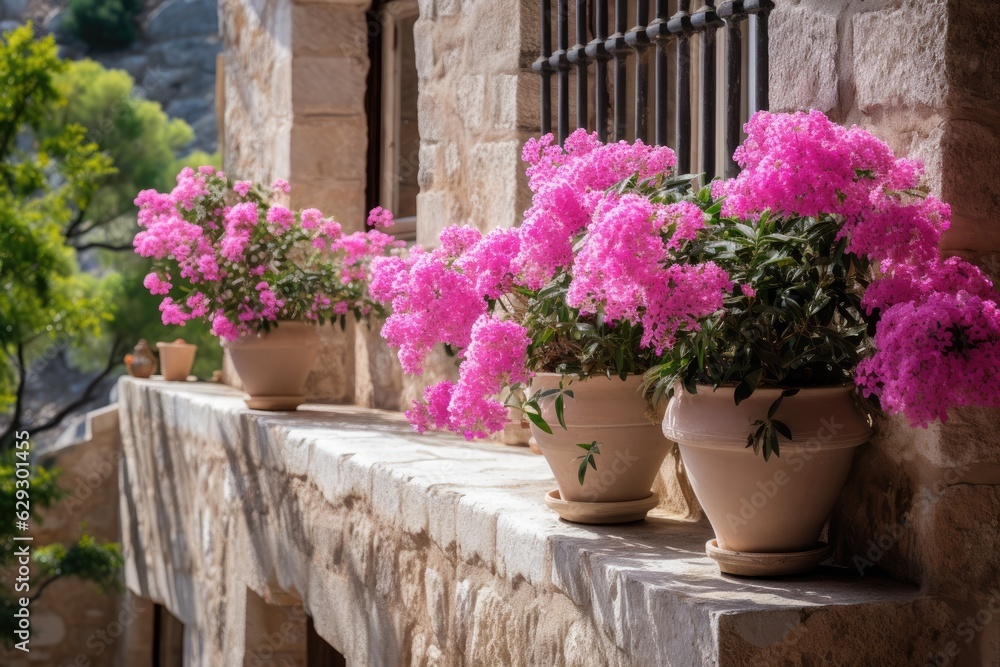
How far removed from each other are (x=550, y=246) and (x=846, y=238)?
52cm

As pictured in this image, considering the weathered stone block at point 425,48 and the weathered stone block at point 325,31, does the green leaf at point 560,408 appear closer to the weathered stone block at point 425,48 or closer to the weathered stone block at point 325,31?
the weathered stone block at point 425,48

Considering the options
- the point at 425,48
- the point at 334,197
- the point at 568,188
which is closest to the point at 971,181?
the point at 568,188

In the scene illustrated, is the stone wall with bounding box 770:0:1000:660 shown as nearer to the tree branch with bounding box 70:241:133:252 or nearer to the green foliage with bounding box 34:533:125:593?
the green foliage with bounding box 34:533:125:593

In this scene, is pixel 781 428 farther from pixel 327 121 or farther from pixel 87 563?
pixel 87 563

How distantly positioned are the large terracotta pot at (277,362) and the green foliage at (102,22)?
2523cm

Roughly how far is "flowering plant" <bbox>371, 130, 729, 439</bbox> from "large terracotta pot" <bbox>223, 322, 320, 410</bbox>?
1949mm

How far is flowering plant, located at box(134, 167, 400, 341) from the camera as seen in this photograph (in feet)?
13.6

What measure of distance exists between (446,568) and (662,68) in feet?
4.14

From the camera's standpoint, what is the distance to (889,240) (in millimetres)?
1602

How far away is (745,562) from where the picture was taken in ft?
5.83

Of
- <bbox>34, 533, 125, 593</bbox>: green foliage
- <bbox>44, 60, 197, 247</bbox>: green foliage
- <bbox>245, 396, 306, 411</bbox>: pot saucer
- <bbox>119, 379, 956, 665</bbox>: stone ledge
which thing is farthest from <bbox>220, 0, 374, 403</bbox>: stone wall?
<bbox>44, 60, 197, 247</bbox>: green foliage

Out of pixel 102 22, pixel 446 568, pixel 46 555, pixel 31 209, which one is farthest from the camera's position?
pixel 102 22

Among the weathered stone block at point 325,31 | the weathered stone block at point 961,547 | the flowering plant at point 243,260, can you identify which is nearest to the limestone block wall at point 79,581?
the weathered stone block at point 325,31

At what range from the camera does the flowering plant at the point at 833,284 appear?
1.49 meters
